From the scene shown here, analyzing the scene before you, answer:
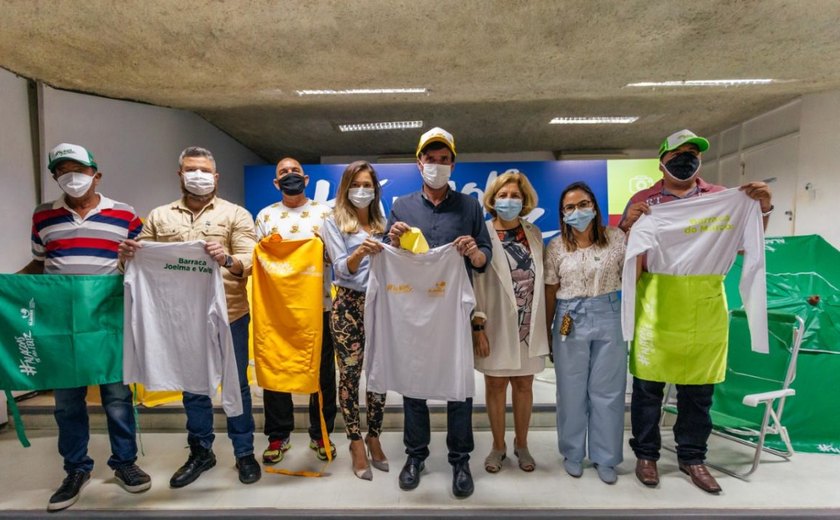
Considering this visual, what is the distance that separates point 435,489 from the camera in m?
2.18

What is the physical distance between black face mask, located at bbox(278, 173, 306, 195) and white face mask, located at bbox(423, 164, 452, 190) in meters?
0.79

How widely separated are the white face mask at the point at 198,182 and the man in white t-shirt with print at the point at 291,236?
1.13ft

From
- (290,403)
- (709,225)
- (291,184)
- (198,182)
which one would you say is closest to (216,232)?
(198,182)

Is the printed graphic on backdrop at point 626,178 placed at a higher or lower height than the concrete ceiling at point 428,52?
lower

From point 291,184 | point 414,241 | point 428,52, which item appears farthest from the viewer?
point 428,52

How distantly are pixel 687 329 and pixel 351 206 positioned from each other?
74.9 inches

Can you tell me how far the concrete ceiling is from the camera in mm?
2768

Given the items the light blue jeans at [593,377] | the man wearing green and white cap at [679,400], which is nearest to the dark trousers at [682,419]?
the man wearing green and white cap at [679,400]

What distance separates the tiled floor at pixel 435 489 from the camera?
2049 mm

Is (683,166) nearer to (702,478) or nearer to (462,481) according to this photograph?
(702,478)

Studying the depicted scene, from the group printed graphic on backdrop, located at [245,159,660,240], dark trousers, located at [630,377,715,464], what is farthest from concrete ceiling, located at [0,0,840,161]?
dark trousers, located at [630,377,715,464]

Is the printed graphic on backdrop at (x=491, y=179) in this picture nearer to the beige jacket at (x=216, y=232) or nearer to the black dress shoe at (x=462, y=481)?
the beige jacket at (x=216, y=232)

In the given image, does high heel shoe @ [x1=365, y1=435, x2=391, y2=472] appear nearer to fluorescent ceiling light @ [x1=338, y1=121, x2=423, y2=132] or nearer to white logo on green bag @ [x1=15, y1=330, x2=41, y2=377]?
white logo on green bag @ [x1=15, y1=330, x2=41, y2=377]

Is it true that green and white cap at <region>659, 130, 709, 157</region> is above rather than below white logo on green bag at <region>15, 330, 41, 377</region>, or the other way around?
above
